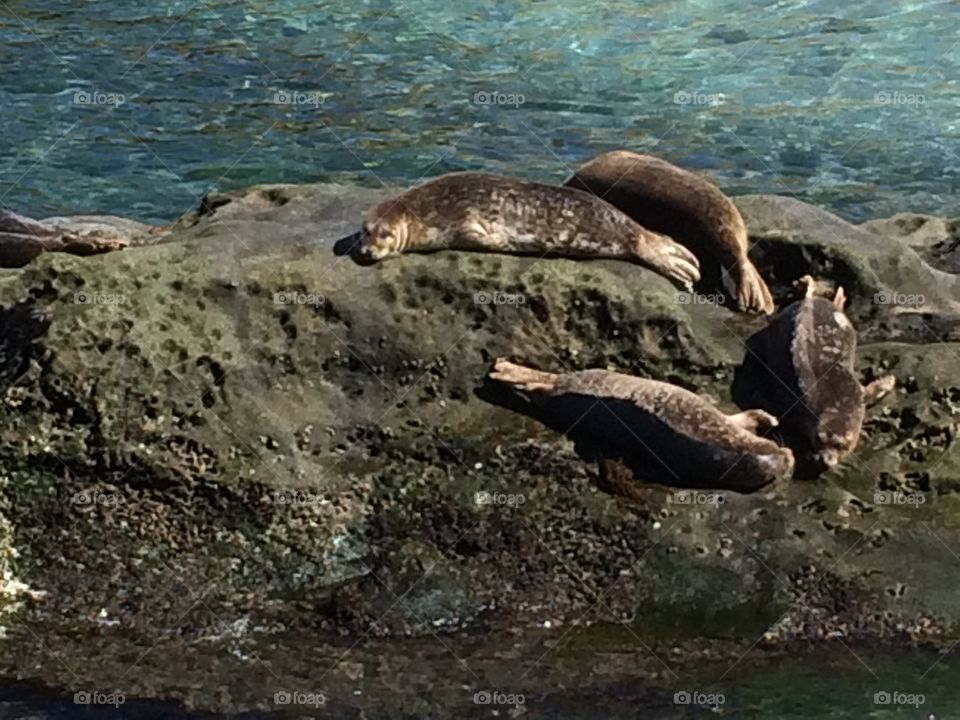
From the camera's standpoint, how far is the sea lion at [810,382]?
6949 mm

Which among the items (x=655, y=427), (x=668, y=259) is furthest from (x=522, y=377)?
(x=668, y=259)

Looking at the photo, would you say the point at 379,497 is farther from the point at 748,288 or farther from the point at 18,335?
the point at 748,288

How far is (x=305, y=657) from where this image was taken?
6.11 metres

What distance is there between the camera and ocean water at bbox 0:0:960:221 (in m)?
13.1

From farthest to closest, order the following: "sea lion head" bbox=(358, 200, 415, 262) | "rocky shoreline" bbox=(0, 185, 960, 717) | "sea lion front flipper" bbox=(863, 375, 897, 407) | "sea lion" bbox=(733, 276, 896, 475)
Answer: "sea lion head" bbox=(358, 200, 415, 262)
"sea lion front flipper" bbox=(863, 375, 897, 407)
"sea lion" bbox=(733, 276, 896, 475)
"rocky shoreline" bbox=(0, 185, 960, 717)

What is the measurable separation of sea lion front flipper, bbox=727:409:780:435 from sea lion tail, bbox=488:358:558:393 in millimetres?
754

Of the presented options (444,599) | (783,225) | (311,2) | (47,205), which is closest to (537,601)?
(444,599)

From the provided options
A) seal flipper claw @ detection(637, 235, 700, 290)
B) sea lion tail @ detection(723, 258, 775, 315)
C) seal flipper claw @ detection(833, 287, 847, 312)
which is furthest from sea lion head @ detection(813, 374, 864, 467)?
seal flipper claw @ detection(637, 235, 700, 290)

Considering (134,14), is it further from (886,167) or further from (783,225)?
(783,225)

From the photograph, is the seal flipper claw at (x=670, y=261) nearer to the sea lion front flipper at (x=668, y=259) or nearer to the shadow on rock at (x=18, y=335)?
the sea lion front flipper at (x=668, y=259)

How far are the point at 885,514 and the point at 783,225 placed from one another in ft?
6.41

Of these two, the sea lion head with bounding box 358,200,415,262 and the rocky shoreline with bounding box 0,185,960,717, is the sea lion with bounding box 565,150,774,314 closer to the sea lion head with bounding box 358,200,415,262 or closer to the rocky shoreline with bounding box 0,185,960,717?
the rocky shoreline with bounding box 0,185,960,717

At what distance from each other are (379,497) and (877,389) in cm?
220

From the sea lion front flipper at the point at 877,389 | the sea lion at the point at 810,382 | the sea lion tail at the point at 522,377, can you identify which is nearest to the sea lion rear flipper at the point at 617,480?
the sea lion tail at the point at 522,377
